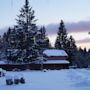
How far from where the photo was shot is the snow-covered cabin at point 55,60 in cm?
6137

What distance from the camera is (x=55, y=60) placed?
64375 mm

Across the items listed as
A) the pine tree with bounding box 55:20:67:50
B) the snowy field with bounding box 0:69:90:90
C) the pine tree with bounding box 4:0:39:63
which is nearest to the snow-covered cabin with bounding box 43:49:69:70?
the pine tree with bounding box 4:0:39:63

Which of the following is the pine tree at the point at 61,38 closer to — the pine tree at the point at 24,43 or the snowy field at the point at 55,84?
the pine tree at the point at 24,43

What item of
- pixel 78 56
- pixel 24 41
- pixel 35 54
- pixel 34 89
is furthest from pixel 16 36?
pixel 34 89

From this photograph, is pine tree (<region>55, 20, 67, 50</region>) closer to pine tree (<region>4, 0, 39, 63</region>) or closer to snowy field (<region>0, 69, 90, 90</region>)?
pine tree (<region>4, 0, 39, 63</region>)

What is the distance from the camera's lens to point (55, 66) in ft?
203

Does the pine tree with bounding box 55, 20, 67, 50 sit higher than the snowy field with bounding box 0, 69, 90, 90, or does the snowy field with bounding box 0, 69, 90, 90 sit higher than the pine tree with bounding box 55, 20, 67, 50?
the pine tree with bounding box 55, 20, 67, 50

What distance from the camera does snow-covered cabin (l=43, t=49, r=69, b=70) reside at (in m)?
61.4

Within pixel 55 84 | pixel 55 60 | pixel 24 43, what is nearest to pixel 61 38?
pixel 55 60

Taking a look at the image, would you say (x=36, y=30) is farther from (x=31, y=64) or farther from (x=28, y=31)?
(x=31, y=64)

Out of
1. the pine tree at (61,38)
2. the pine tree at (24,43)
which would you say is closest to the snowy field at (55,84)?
the pine tree at (24,43)

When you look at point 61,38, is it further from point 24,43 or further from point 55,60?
point 24,43

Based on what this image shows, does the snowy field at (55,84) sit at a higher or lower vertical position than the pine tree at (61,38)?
lower

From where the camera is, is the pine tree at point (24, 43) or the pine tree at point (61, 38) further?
the pine tree at point (61, 38)
